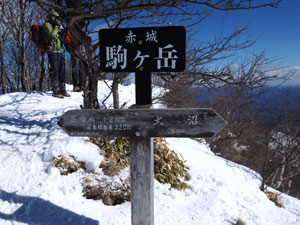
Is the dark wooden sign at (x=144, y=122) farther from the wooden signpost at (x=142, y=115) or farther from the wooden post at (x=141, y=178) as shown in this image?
the wooden post at (x=141, y=178)

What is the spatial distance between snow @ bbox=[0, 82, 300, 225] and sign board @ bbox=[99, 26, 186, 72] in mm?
2283

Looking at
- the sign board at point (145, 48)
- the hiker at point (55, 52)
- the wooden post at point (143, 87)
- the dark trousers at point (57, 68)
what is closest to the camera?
the sign board at point (145, 48)

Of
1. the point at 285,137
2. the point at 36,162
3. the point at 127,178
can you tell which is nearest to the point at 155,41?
the point at 127,178

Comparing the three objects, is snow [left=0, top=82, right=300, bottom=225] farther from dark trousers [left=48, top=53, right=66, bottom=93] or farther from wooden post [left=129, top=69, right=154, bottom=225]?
dark trousers [left=48, top=53, right=66, bottom=93]

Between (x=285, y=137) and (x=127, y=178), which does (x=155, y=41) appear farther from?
(x=285, y=137)

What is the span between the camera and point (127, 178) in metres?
3.75

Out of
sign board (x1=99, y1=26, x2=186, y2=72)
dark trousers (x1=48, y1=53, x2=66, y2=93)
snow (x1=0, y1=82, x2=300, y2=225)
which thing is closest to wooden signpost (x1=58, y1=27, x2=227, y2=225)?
sign board (x1=99, y1=26, x2=186, y2=72)

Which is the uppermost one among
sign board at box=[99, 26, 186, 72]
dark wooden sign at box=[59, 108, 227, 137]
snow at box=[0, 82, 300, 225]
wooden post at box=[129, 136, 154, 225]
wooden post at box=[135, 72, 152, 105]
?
sign board at box=[99, 26, 186, 72]

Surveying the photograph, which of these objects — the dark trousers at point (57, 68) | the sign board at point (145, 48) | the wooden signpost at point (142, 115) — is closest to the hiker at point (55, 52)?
the dark trousers at point (57, 68)

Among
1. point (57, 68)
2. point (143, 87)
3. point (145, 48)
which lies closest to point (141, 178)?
point (143, 87)

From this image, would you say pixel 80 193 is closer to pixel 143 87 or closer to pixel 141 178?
pixel 141 178

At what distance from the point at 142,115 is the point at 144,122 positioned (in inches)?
2.9

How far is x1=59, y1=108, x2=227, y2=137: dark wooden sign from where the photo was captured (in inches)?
76.6

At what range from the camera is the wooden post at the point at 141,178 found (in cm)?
216
